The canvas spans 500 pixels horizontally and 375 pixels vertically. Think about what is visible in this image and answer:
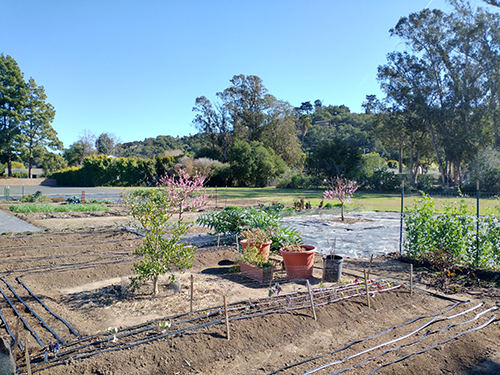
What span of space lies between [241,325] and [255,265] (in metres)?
1.92

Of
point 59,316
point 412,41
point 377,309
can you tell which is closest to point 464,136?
point 412,41

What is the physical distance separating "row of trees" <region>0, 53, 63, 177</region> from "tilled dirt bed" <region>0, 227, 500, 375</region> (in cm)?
4564

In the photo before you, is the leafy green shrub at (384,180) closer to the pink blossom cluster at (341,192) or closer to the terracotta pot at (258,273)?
the pink blossom cluster at (341,192)

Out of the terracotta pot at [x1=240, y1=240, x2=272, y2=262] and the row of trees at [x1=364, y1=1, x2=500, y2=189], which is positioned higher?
the row of trees at [x1=364, y1=1, x2=500, y2=189]

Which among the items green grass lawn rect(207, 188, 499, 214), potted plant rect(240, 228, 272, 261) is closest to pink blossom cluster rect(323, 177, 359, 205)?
green grass lawn rect(207, 188, 499, 214)

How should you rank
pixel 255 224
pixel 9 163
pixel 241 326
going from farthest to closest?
pixel 9 163
pixel 255 224
pixel 241 326

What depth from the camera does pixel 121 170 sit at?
39719 millimetres

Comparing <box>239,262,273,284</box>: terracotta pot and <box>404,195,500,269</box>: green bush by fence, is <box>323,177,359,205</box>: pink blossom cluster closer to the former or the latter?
<box>404,195,500,269</box>: green bush by fence

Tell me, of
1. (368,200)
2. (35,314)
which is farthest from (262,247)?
(368,200)

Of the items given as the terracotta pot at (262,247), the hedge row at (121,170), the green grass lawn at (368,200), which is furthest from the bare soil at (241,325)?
the hedge row at (121,170)

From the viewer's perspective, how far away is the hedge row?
39.6 meters

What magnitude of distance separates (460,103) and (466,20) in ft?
22.3

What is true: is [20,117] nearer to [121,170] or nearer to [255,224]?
[121,170]

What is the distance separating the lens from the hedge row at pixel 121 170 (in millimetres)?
39562
